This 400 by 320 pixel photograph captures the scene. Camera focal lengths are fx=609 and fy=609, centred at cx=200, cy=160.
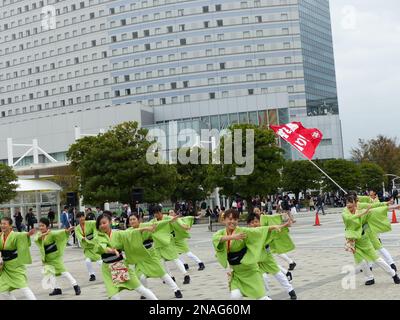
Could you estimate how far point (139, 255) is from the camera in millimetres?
10953

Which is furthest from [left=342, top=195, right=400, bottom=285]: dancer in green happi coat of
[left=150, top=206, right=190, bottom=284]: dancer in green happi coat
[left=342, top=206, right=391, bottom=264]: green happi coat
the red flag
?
the red flag

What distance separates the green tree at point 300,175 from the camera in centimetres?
6134

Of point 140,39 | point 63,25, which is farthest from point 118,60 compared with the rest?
point 63,25

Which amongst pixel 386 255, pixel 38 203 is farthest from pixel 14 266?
pixel 38 203

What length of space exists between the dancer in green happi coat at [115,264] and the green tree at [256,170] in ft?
83.8

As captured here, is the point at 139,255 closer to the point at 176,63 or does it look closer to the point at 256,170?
the point at 256,170

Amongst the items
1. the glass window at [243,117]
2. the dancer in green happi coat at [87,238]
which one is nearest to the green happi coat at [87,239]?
the dancer in green happi coat at [87,238]

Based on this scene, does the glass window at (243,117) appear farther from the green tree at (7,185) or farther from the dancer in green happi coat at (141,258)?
the dancer in green happi coat at (141,258)

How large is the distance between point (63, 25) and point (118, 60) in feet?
40.3

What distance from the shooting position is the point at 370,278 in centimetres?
1216

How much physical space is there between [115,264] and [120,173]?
23961mm

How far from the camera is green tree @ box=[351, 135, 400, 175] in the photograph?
3681 inches

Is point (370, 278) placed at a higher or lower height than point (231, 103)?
lower
